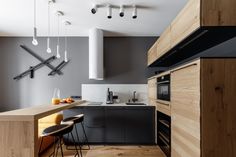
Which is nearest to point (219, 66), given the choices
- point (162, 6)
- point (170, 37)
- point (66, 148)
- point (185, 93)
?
point (185, 93)

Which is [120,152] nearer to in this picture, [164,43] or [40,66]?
[164,43]

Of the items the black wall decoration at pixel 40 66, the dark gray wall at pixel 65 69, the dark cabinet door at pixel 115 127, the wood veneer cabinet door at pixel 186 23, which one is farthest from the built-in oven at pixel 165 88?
the black wall decoration at pixel 40 66

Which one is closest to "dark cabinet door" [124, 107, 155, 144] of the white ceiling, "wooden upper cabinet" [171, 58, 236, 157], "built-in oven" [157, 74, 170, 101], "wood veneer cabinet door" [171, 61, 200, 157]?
"built-in oven" [157, 74, 170, 101]

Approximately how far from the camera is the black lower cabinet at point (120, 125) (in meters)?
3.88

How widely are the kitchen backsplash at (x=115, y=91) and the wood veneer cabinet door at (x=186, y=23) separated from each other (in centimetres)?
213

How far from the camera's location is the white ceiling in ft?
9.96

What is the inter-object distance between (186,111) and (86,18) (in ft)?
8.12

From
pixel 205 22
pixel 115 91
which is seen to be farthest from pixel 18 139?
pixel 115 91

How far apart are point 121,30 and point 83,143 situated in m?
2.41

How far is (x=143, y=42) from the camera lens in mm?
4742

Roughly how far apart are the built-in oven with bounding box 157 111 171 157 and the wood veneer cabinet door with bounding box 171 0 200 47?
3.81 feet

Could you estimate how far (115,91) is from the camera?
4.67 m

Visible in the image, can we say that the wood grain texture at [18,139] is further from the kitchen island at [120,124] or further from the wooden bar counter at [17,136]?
the kitchen island at [120,124]

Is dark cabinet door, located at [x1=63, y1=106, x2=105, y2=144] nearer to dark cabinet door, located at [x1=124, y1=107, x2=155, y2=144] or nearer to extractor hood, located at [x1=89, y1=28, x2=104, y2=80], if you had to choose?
dark cabinet door, located at [x1=124, y1=107, x2=155, y2=144]
